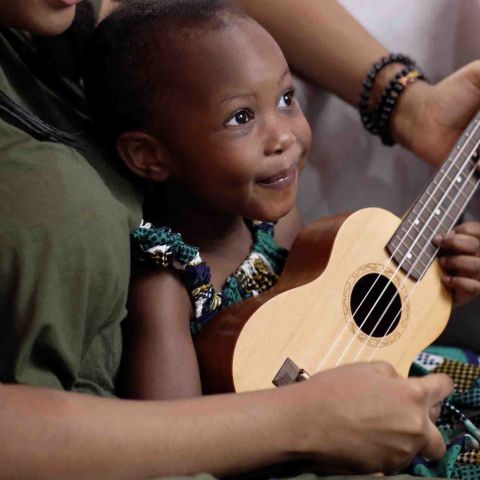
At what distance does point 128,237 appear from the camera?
888mm

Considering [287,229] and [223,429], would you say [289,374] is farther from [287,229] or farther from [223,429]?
[287,229]

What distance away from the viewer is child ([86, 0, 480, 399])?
97 cm

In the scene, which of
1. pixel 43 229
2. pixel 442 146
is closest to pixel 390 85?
pixel 442 146

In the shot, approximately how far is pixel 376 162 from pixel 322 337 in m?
0.47

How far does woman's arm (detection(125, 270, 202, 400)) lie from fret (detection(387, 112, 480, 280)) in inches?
11.2

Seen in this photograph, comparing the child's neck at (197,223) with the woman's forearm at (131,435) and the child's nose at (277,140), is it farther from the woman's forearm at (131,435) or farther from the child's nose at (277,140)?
the woman's forearm at (131,435)

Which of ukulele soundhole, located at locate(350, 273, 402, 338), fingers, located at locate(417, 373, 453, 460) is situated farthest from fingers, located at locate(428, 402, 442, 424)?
ukulele soundhole, located at locate(350, 273, 402, 338)

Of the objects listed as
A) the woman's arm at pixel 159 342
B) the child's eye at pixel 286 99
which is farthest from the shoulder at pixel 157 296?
the child's eye at pixel 286 99

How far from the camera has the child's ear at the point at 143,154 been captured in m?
1.01

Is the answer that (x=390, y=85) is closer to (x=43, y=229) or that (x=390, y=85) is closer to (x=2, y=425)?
(x=43, y=229)

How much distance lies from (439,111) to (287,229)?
28 cm

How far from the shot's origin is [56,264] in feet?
2.58

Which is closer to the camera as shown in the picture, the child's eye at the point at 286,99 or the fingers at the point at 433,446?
the fingers at the point at 433,446

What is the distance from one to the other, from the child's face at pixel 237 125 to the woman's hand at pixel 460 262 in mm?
246
